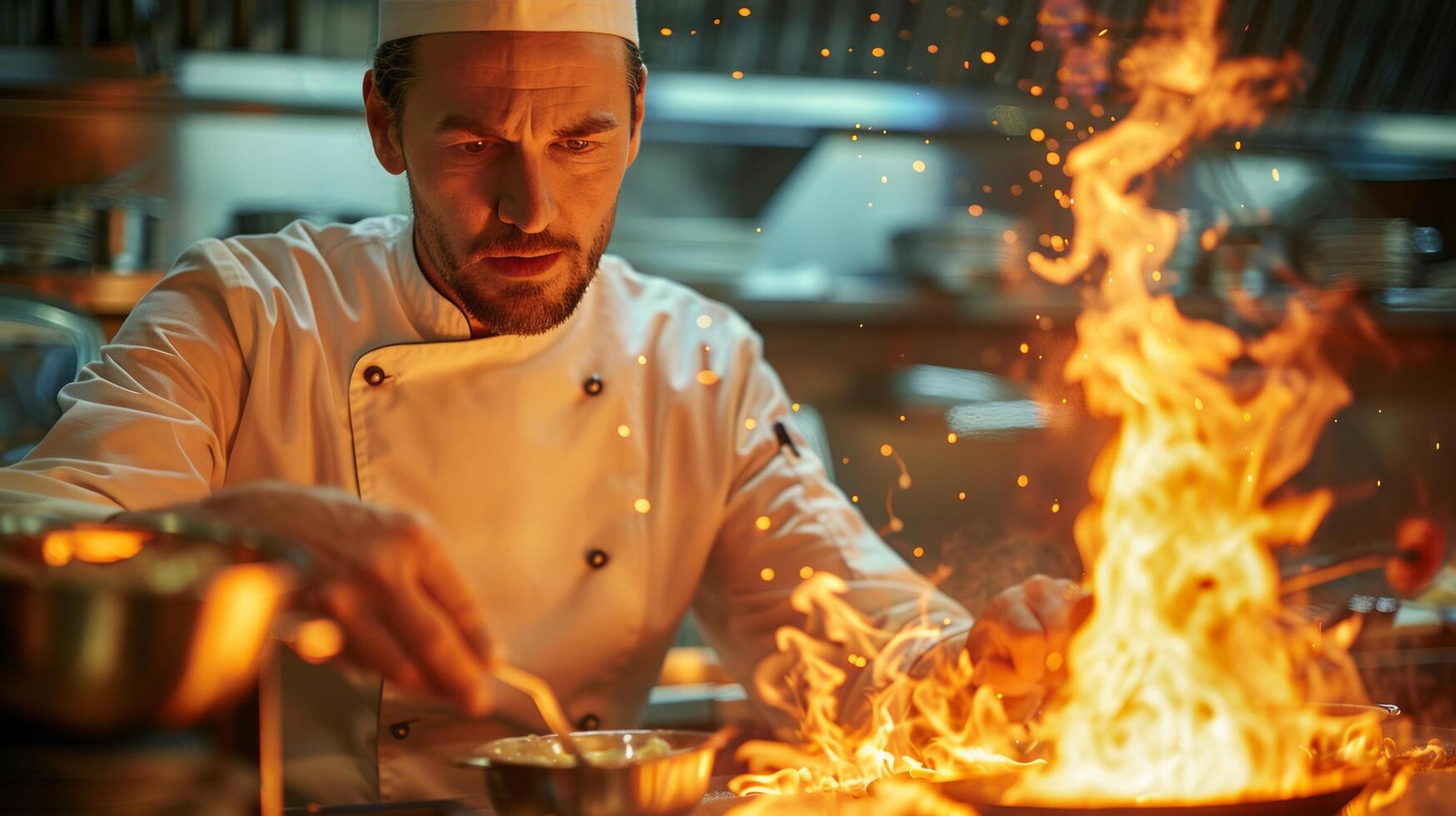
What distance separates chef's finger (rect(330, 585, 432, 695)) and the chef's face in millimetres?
868

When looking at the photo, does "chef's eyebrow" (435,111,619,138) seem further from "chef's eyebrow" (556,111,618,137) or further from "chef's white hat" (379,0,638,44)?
"chef's white hat" (379,0,638,44)

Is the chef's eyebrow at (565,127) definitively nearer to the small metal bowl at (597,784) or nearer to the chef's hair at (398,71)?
the chef's hair at (398,71)

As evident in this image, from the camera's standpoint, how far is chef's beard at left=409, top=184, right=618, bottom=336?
1.74m

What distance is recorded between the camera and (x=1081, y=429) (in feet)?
10.7

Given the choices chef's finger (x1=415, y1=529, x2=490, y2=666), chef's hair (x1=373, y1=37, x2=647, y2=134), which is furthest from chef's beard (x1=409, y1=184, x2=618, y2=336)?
chef's finger (x1=415, y1=529, x2=490, y2=666)

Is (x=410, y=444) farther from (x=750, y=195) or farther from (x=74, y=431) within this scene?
(x=750, y=195)

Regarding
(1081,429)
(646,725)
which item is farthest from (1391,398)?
(646,725)

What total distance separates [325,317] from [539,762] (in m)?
1.12

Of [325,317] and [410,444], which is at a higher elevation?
[325,317]

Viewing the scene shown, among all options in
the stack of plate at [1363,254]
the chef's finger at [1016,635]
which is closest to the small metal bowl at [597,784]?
the chef's finger at [1016,635]

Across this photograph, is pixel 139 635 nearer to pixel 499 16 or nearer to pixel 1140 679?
pixel 1140 679

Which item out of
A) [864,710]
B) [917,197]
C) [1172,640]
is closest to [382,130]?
[864,710]

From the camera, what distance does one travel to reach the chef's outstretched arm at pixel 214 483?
872 millimetres

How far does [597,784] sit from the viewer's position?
93 cm
